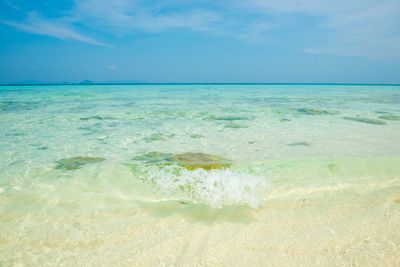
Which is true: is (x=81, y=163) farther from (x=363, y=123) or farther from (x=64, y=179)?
(x=363, y=123)

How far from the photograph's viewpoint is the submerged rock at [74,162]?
384cm

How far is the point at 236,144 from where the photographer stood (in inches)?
207

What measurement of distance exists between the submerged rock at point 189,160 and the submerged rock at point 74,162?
2.42 ft

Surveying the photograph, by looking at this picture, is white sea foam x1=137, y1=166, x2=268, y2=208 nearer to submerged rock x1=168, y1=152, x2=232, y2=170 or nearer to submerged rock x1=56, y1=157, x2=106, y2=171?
submerged rock x1=168, y1=152, x2=232, y2=170

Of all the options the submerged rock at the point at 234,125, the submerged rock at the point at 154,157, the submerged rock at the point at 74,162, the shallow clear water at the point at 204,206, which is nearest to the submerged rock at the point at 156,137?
the shallow clear water at the point at 204,206

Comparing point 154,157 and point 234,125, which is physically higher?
point 234,125

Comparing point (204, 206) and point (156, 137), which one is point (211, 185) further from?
point (156, 137)

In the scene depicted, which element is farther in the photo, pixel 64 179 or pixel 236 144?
pixel 236 144

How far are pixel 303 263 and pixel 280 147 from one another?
354cm

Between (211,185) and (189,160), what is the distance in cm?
117

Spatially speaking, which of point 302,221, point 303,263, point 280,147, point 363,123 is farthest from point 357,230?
point 363,123

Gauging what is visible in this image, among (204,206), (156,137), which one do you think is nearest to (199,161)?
(204,206)

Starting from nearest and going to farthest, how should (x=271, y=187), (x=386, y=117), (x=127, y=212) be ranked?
(x=127, y=212) < (x=271, y=187) < (x=386, y=117)

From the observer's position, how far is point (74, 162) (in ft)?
13.4
